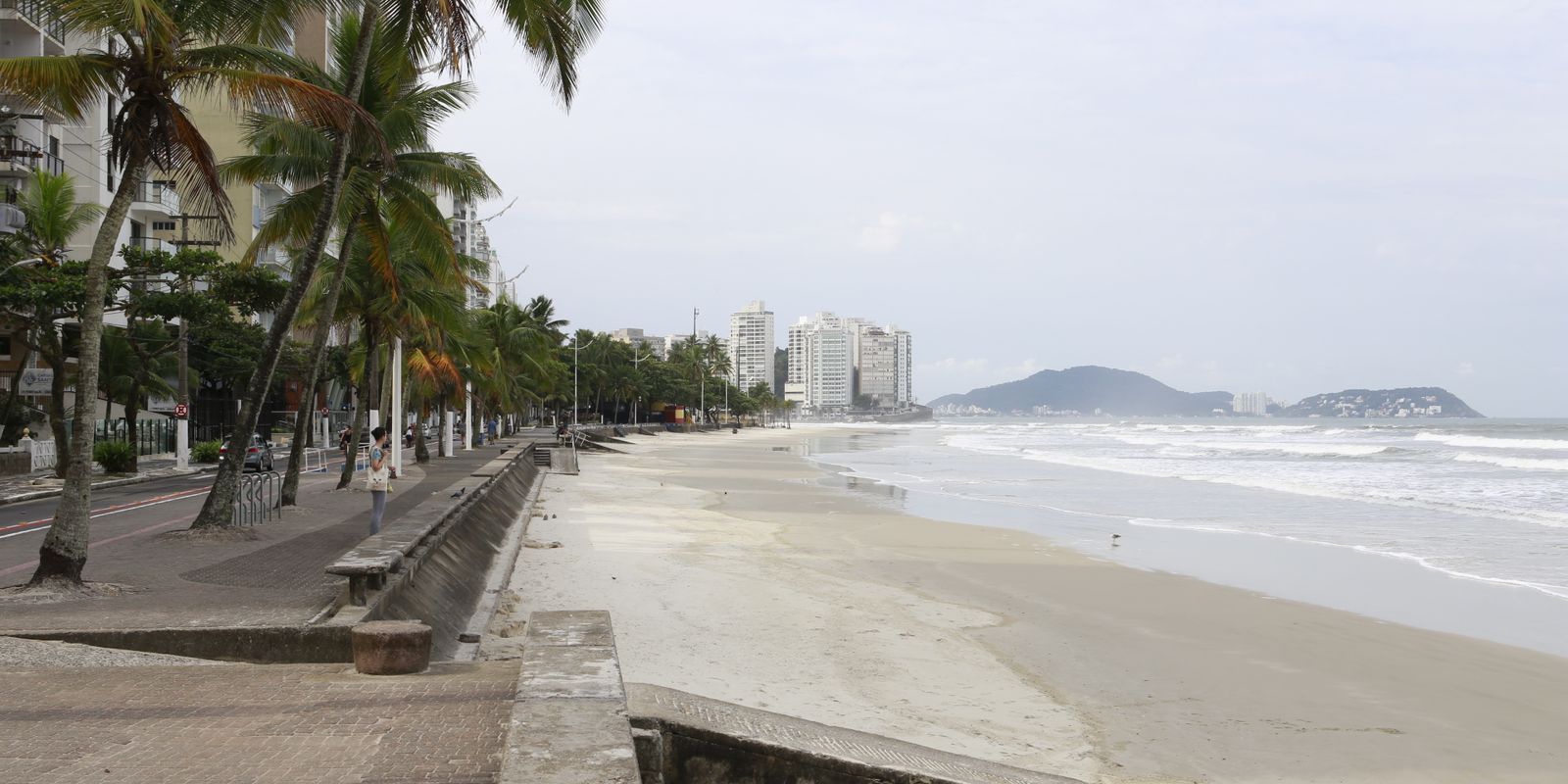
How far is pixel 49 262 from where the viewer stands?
26.9 meters

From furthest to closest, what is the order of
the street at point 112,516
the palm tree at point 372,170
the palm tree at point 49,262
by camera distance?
the palm tree at point 49,262 → the palm tree at point 372,170 → the street at point 112,516

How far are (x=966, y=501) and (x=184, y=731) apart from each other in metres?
26.3

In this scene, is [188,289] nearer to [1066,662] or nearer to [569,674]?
[1066,662]

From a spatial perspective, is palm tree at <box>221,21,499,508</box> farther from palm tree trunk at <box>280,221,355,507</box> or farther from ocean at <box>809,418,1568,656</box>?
ocean at <box>809,418,1568,656</box>

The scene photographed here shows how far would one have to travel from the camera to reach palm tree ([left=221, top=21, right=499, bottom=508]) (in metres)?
17.0

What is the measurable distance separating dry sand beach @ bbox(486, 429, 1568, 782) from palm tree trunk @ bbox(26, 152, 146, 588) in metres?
3.65

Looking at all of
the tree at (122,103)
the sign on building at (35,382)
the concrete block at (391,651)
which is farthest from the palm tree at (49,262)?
the concrete block at (391,651)

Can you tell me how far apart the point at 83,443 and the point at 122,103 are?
3.16 metres

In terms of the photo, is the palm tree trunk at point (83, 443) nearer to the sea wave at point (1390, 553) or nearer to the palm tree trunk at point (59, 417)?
the sea wave at point (1390, 553)

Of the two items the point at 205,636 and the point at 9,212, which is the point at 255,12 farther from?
the point at 9,212

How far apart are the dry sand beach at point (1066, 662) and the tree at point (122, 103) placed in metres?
3.86

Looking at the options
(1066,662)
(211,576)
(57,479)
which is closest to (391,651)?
(211,576)

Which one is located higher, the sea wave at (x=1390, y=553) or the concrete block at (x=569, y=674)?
the concrete block at (x=569, y=674)

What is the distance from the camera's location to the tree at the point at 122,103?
990 cm
